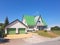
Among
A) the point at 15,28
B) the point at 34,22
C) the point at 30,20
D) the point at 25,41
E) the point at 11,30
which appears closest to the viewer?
the point at 25,41

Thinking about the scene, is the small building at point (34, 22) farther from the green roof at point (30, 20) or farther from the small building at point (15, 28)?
the small building at point (15, 28)

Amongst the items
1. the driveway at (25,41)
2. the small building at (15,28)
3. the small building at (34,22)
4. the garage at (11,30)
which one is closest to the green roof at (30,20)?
the small building at (34,22)

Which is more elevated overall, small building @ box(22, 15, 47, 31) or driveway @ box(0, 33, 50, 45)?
small building @ box(22, 15, 47, 31)

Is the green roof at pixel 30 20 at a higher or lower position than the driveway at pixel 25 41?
higher

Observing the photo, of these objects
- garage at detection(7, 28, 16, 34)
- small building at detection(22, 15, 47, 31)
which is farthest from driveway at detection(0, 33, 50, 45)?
small building at detection(22, 15, 47, 31)

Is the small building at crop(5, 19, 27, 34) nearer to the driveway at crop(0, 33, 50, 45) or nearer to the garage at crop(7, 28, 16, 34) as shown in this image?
the garage at crop(7, 28, 16, 34)

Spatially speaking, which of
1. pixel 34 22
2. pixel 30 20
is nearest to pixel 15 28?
pixel 30 20

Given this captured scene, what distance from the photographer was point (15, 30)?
143 ft

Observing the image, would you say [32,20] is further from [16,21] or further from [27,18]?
[16,21]

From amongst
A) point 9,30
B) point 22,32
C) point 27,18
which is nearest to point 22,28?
point 22,32

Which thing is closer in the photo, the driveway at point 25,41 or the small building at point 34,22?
the driveway at point 25,41

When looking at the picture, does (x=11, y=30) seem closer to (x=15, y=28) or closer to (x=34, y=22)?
(x=15, y=28)

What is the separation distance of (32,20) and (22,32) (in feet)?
44.6

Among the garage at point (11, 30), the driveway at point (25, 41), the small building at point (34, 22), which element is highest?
the small building at point (34, 22)
